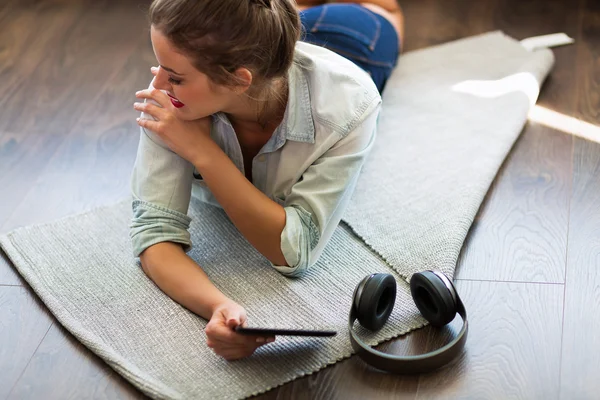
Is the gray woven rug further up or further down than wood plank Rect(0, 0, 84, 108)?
further up

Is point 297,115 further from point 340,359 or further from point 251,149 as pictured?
point 340,359

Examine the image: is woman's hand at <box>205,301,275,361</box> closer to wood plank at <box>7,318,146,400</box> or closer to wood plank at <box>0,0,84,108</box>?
wood plank at <box>7,318,146,400</box>

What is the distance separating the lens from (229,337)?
1.16 metres

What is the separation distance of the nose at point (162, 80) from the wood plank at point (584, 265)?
0.70 metres

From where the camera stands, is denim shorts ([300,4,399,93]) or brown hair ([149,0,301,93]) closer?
brown hair ([149,0,301,93])

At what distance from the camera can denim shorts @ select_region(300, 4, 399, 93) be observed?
172cm

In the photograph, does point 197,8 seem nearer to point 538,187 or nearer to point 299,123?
point 299,123

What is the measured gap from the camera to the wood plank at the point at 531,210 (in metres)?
1.38

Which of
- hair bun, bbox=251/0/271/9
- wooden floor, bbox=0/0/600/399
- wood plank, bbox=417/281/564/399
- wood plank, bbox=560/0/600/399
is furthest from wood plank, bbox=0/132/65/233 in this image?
wood plank, bbox=560/0/600/399

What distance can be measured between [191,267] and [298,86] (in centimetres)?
34

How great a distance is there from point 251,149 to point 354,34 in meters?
0.44

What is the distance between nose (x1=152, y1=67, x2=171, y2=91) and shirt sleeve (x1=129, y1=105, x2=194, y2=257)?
0.29 feet

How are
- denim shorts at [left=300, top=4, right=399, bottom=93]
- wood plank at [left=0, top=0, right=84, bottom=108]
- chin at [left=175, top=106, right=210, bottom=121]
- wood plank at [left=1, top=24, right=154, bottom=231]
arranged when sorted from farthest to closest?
wood plank at [left=0, top=0, right=84, bottom=108] → denim shorts at [left=300, top=4, right=399, bottom=93] → wood plank at [left=1, top=24, right=154, bottom=231] → chin at [left=175, top=106, right=210, bottom=121]

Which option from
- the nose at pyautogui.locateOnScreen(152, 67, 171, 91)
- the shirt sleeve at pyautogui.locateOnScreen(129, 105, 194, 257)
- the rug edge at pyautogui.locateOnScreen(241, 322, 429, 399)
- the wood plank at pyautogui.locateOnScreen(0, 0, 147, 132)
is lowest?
the wood plank at pyautogui.locateOnScreen(0, 0, 147, 132)
